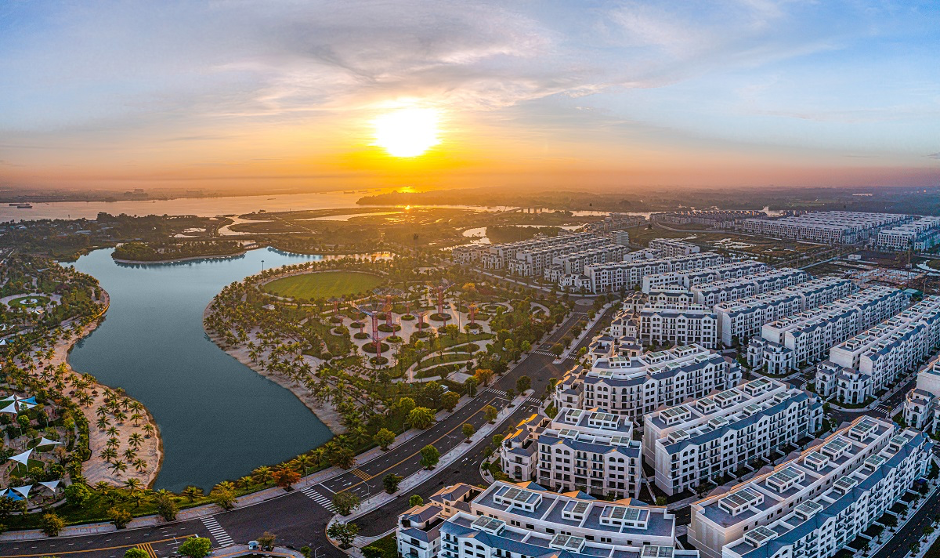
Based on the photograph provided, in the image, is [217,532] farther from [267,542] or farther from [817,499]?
[817,499]

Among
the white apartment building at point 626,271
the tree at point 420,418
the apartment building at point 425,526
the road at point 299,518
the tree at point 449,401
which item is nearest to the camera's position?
the apartment building at point 425,526

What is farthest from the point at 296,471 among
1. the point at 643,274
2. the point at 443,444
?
A: the point at 643,274

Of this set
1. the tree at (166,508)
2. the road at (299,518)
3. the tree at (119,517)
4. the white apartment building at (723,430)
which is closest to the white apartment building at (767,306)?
the white apartment building at (723,430)

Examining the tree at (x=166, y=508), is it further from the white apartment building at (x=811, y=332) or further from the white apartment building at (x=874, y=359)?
the white apartment building at (x=811, y=332)

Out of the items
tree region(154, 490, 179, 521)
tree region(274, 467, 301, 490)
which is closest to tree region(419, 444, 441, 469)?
tree region(274, 467, 301, 490)

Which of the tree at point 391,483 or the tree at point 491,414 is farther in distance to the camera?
the tree at point 491,414

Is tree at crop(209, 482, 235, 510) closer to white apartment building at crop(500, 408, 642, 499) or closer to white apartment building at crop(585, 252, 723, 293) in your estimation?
white apartment building at crop(500, 408, 642, 499)
